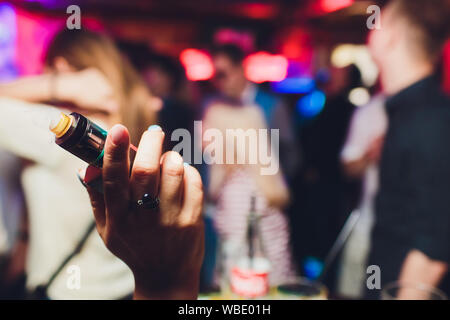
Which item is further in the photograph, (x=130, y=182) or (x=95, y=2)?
(x=95, y=2)

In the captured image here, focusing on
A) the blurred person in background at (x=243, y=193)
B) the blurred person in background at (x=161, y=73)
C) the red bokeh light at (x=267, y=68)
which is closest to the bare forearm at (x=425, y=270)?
the blurred person in background at (x=243, y=193)

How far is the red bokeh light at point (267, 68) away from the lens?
6.87m

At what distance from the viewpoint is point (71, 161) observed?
1.07 metres

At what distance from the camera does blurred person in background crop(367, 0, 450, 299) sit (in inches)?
49.3

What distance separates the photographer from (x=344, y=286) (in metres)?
1.93

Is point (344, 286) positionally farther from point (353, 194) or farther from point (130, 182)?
point (130, 182)

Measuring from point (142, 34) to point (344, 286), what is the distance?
16.3 feet

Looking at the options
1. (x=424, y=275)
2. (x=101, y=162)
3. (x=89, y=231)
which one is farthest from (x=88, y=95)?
(x=424, y=275)

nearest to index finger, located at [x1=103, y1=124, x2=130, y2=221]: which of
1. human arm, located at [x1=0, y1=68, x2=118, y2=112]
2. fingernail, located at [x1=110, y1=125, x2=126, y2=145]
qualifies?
fingernail, located at [x1=110, y1=125, x2=126, y2=145]

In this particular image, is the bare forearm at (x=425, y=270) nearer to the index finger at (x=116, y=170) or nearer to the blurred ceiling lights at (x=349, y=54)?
the index finger at (x=116, y=170)

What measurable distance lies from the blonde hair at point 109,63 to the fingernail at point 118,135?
0.68 meters

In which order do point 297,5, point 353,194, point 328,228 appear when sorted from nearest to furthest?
point 353,194
point 328,228
point 297,5

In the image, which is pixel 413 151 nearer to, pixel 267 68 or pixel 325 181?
pixel 325 181

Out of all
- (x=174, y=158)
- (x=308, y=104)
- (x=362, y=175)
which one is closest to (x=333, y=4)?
(x=308, y=104)
